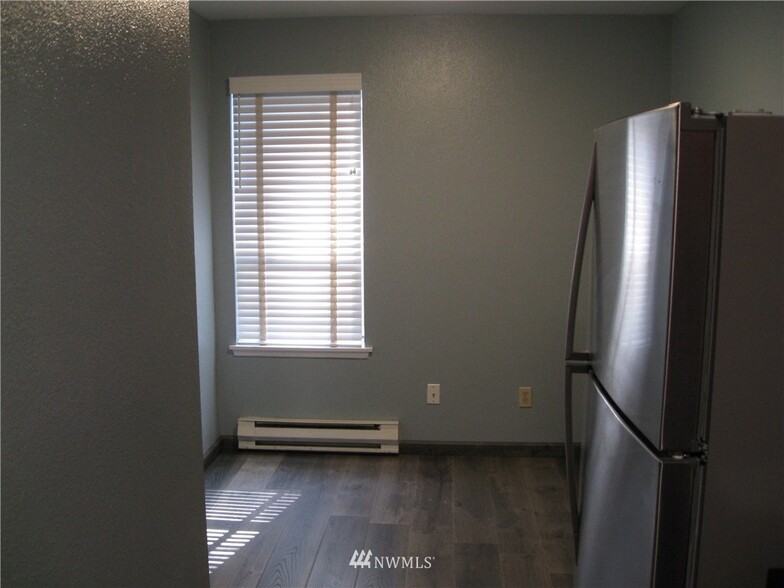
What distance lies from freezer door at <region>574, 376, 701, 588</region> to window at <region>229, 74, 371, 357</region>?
6.94 ft

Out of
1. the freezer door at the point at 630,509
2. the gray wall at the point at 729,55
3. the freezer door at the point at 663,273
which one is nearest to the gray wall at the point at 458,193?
the gray wall at the point at 729,55

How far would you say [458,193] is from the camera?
366 centimetres

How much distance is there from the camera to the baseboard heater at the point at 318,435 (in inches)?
149

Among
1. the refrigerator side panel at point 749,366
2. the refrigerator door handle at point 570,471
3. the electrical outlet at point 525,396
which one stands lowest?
the electrical outlet at point 525,396

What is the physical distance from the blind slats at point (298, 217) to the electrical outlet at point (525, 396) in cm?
93

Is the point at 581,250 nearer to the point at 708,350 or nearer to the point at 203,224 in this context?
the point at 708,350

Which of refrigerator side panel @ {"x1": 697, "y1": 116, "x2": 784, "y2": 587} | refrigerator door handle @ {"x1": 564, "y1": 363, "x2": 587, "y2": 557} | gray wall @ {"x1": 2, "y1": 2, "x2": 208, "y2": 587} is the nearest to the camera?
gray wall @ {"x1": 2, "y1": 2, "x2": 208, "y2": 587}

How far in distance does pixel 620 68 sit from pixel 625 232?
2376 mm

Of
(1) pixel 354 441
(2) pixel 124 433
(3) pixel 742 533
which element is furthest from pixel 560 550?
(2) pixel 124 433

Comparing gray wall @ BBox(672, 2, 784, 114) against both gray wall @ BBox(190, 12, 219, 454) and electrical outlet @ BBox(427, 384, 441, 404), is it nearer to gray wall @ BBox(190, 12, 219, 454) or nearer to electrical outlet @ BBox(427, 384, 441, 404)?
electrical outlet @ BBox(427, 384, 441, 404)

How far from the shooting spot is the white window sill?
378 cm

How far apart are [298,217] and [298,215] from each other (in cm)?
1

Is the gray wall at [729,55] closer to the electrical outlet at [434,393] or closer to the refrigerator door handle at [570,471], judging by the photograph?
the refrigerator door handle at [570,471]

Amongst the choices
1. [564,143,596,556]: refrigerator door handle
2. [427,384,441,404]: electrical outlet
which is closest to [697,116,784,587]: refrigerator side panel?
[564,143,596,556]: refrigerator door handle
